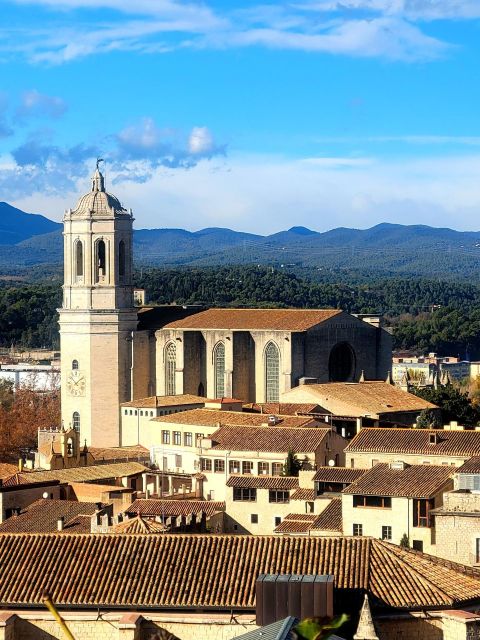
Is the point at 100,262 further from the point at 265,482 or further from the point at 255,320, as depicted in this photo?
the point at 265,482

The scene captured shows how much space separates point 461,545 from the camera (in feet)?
103

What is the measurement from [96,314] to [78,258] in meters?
3.15

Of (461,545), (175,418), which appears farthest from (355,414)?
(461,545)

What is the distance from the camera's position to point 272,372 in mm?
69625

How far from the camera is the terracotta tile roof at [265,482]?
1748 inches

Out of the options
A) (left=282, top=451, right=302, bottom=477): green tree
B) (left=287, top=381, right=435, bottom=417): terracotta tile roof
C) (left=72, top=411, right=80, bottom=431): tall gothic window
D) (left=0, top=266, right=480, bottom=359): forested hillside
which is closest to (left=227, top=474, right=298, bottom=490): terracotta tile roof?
(left=282, top=451, right=302, bottom=477): green tree

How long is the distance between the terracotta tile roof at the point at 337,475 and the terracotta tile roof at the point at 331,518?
2.23 metres

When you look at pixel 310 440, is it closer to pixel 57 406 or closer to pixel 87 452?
pixel 87 452

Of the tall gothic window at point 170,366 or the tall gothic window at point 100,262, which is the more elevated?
the tall gothic window at point 100,262

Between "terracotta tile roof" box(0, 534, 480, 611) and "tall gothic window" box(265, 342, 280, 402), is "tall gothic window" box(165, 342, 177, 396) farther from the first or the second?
"terracotta tile roof" box(0, 534, 480, 611)

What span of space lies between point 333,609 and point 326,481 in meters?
20.9

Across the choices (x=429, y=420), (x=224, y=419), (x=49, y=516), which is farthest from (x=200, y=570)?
(x=429, y=420)

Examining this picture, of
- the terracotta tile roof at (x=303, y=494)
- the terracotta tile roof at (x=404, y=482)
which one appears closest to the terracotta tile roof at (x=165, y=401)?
the terracotta tile roof at (x=303, y=494)

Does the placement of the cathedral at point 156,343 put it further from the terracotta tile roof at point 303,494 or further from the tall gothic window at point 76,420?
the terracotta tile roof at point 303,494
